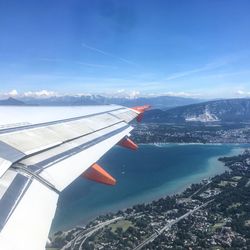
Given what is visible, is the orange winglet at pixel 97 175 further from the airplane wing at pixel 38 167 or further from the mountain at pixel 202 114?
the mountain at pixel 202 114

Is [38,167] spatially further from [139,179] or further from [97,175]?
[139,179]

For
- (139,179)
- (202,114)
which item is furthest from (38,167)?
(202,114)

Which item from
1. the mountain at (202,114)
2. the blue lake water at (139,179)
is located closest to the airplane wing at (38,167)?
the blue lake water at (139,179)

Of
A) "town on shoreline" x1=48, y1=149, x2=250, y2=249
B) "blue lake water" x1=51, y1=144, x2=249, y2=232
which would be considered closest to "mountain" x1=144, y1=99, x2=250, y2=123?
"blue lake water" x1=51, y1=144, x2=249, y2=232

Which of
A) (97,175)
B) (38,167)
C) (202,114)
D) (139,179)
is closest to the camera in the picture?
(38,167)

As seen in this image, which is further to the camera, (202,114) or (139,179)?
(202,114)

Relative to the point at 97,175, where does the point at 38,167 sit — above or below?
above

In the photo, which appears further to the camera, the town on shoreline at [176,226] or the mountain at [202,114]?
the mountain at [202,114]
